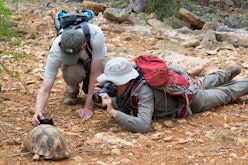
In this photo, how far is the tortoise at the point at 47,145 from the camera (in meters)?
3.94

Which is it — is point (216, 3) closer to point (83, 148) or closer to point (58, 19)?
point (58, 19)

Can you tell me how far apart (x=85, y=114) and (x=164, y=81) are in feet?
2.97

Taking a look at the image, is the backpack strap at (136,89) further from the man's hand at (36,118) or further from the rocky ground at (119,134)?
the man's hand at (36,118)

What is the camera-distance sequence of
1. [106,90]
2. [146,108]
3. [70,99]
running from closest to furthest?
[106,90]
[146,108]
[70,99]

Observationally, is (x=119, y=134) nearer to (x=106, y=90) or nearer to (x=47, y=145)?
(x=106, y=90)

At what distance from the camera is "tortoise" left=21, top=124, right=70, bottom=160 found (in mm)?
3941

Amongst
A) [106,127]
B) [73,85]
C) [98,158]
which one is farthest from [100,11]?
[98,158]

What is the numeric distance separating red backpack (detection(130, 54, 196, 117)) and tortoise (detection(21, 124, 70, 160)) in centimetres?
104

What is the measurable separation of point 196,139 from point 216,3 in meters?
13.1

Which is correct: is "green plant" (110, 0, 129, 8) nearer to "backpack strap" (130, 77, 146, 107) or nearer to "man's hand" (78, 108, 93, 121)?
"man's hand" (78, 108, 93, 121)

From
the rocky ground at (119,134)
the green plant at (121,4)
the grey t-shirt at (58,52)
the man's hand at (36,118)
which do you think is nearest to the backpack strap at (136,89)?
the rocky ground at (119,134)

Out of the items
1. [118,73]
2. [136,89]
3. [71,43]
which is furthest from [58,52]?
[136,89]

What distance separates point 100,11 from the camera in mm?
11453

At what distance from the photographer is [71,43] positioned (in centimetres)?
468
